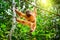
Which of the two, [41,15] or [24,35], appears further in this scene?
[41,15]

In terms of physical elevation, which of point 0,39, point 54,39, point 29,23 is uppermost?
point 29,23

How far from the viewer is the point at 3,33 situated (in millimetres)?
5844

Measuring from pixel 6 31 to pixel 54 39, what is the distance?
238 cm

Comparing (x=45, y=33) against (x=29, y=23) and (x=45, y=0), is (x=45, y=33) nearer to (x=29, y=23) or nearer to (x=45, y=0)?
(x=29, y=23)

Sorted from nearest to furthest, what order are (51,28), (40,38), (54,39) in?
1. (40,38)
2. (51,28)
3. (54,39)

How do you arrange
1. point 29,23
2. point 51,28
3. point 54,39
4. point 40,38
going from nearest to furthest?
point 29,23 → point 40,38 → point 51,28 → point 54,39

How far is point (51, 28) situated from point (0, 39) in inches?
78.4

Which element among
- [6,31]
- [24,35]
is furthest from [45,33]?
[6,31]

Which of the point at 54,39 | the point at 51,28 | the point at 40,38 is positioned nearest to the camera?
the point at 40,38

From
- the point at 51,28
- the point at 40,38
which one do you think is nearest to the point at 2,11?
the point at 40,38

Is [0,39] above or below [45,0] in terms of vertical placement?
below

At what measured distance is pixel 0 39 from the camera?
231 inches

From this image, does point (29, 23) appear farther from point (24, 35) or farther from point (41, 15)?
point (41, 15)

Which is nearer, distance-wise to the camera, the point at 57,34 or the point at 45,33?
the point at 45,33
